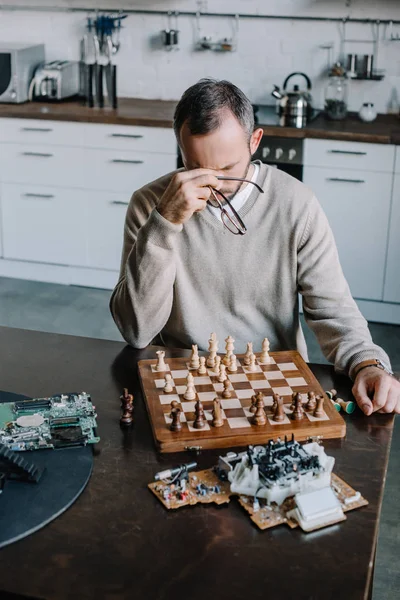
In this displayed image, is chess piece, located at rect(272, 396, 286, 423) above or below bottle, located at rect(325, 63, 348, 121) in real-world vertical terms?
below

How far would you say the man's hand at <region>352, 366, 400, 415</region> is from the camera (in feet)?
5.50

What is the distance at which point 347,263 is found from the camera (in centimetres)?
431

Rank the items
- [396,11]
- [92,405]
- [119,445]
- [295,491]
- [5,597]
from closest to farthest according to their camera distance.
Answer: [5,597] < [295,491] < [119,445] < [92,405] < [396,11]

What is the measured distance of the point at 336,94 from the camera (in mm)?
4492

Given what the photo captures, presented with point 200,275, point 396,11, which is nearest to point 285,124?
point 396,11

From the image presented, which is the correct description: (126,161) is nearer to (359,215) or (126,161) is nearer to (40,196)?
(40,196)

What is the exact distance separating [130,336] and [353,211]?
8.12 feet

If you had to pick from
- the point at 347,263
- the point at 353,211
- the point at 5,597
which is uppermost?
the point at 5,597

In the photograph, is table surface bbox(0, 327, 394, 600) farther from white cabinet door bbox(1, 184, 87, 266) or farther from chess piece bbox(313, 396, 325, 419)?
white cabinet door bbox(1, 184, 87, 266)

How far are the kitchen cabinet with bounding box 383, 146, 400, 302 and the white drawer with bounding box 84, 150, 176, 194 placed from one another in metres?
1.16

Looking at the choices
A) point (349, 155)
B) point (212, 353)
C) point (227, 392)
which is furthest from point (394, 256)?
point (227, 392)

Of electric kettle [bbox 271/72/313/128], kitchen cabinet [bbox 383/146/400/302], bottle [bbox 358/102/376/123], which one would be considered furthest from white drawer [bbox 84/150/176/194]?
kitchen cabinet [bbox 383/146/400/302]

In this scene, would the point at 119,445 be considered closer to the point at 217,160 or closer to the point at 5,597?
the point at 5,597

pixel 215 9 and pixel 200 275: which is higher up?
pixel 215 9
